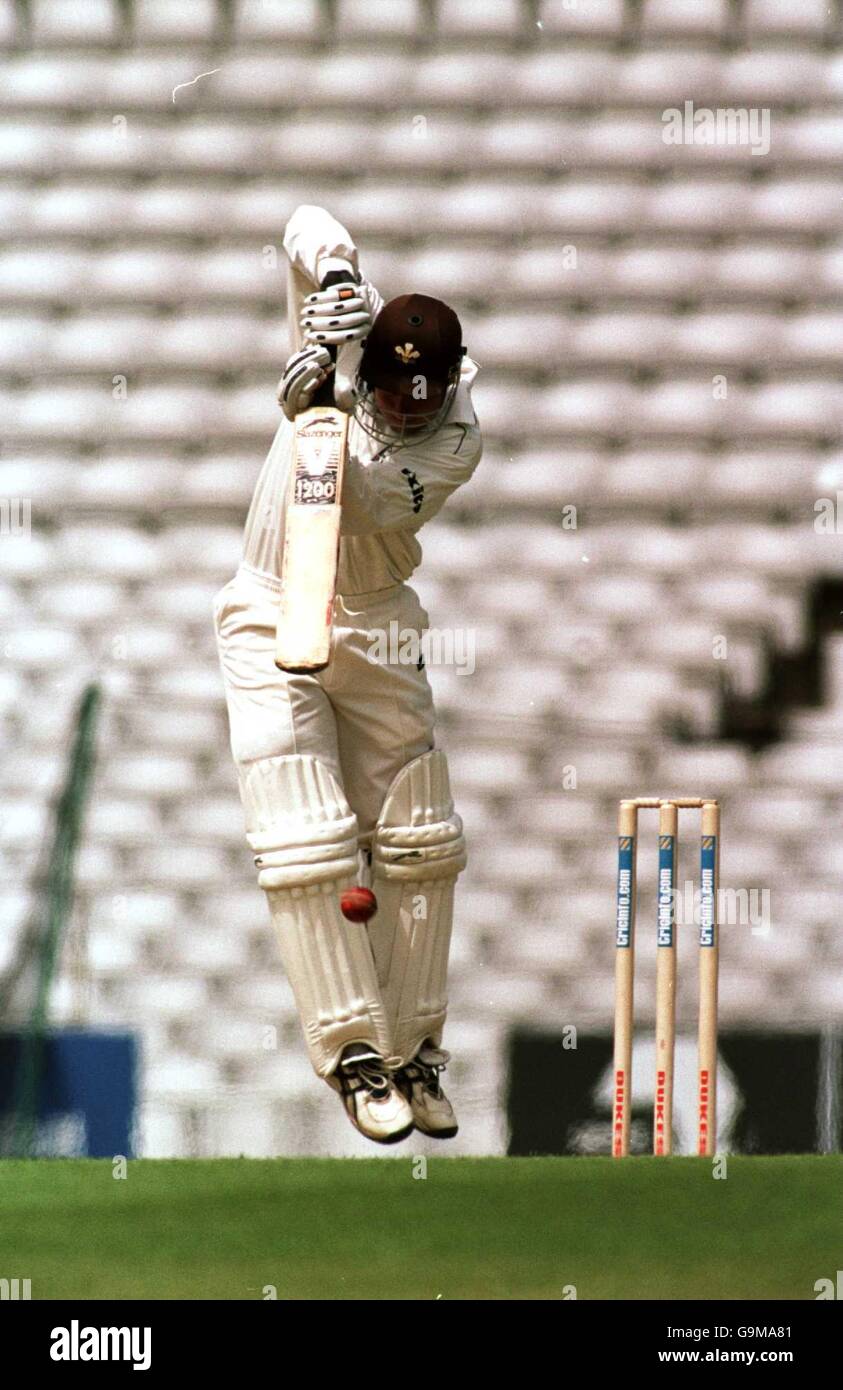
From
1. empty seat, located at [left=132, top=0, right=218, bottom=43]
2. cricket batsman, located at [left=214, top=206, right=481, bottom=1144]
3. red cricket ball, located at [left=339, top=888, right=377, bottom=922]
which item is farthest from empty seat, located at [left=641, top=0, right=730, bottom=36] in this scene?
red cricket ball, located at [left=339, top=888, right=377, bottom=922]

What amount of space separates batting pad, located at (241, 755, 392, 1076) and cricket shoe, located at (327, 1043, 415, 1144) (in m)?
0.02

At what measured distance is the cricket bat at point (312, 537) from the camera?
2.77 m

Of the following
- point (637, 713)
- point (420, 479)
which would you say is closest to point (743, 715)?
point (637, 713)

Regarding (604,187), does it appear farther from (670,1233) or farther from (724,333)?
(670,1233)

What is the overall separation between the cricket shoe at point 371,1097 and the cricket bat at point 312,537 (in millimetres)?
552

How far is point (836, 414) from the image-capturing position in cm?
443

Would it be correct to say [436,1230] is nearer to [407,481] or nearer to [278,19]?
[407,481]

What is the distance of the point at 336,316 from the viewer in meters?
2.90

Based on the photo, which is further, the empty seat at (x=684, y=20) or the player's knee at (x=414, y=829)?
the empty seat at (x=684, y=20)

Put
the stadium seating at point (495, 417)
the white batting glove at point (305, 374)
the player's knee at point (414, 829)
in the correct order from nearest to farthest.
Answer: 1. the white batting glove at point (305, 374)
2. the player's knee at point (414, 829)
3. the stadium seating at point (495, 417)

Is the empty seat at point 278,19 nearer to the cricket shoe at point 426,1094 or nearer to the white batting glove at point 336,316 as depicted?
the white batting glove at point 336,316

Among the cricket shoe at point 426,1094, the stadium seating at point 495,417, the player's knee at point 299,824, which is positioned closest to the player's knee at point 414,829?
the player's knee at point 299,824
